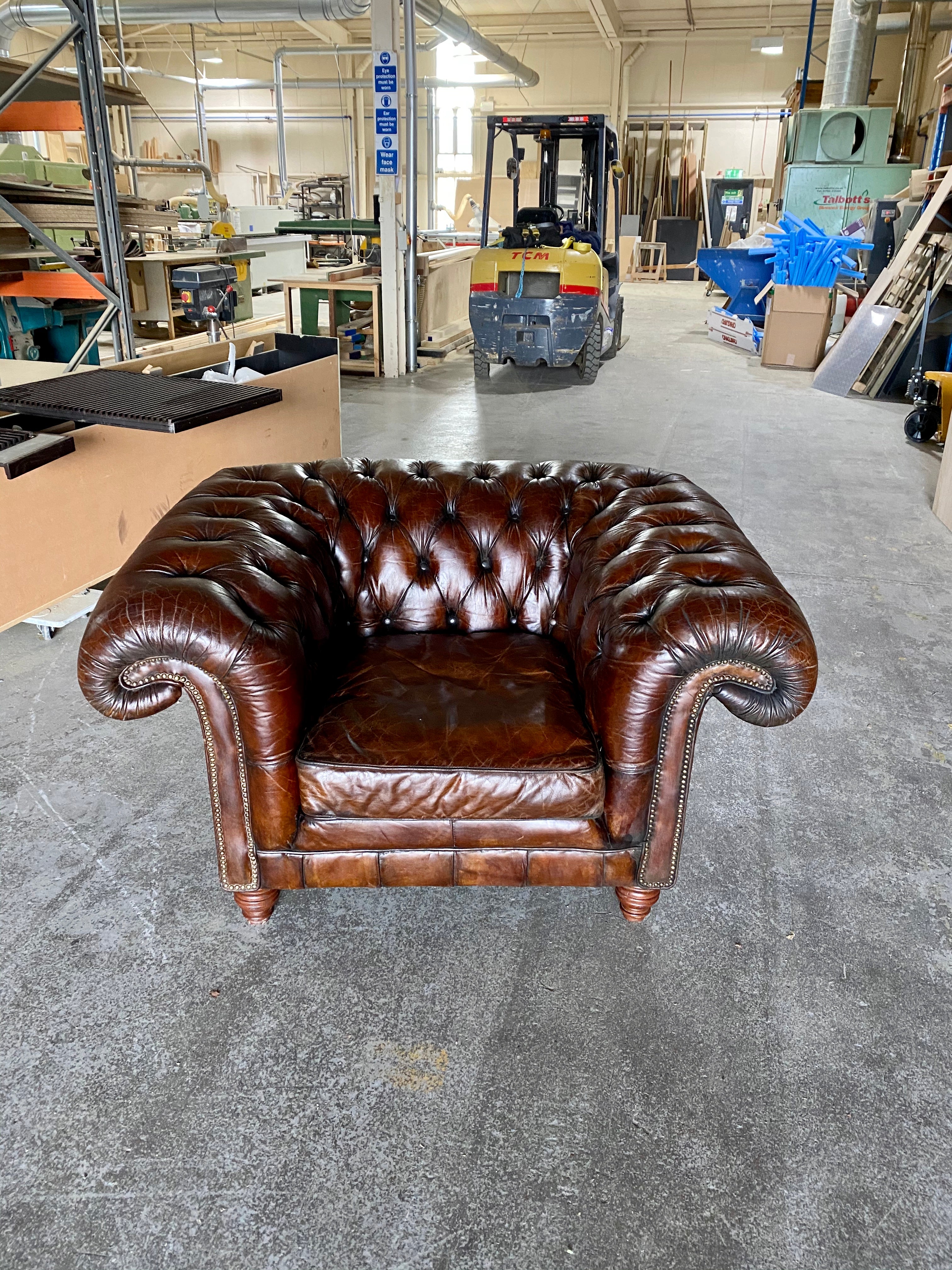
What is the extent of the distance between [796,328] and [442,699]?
7797 millimetres

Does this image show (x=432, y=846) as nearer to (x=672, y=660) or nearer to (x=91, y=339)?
(x=672, y=660)

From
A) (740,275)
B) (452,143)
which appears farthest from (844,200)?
(452,143)

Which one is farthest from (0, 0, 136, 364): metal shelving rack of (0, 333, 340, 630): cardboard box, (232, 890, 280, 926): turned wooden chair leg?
(232, 890, 280, 926): turned wooden chair leg

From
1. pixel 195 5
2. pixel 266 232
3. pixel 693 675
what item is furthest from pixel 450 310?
pixel 693 675

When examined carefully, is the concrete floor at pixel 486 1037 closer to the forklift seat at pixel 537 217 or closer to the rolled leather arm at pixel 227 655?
the rolled leather arm at pixel 227 655

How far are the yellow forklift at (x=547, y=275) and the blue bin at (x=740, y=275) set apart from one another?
6.10 feet

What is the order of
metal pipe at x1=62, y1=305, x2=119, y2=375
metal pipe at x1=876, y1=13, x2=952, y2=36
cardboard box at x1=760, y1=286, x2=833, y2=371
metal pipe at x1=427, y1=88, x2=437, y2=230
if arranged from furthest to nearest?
metal pipe at x1=427, y1=88, x2=437, y2=230 → metal pipe at x1=876, y1=13, x2=952, y2=36 → cardboard box at x1=760, y1=286, x2=833, y2=371 → metal pipe at x1=62, y1=305, x2=119, y2=375

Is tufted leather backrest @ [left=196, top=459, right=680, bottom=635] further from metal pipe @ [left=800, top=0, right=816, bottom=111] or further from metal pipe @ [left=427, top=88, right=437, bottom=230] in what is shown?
metal pipe @ [left=427, top=88, right=437, bottom=230]

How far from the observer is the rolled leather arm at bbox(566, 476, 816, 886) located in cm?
159

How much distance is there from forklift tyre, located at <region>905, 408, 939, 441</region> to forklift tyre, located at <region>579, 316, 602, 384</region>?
2621 millimetres

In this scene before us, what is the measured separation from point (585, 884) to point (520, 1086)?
1.31 ft

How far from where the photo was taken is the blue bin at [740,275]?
9.25 metres

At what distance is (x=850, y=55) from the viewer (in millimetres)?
10016

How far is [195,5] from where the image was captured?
956 centimetres
